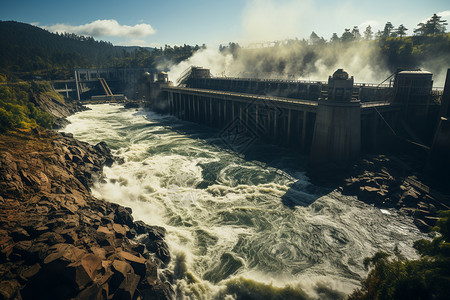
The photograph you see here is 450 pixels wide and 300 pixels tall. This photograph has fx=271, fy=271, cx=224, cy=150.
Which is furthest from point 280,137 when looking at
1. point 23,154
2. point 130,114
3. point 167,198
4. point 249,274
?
point 130,114

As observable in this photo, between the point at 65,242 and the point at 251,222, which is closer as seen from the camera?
the point at 65,242

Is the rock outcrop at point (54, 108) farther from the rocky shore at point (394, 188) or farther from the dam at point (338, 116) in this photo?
the rocky shore at point (394, 188)

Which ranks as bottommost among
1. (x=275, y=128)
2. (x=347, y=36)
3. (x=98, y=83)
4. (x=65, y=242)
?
(x=65, y=242)

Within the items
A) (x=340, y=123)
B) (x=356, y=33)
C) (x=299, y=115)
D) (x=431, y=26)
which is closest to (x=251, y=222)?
(x=340, y=123)

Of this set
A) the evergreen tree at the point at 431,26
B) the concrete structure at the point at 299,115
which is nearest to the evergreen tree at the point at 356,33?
the evergreen tree at the point at 431,26

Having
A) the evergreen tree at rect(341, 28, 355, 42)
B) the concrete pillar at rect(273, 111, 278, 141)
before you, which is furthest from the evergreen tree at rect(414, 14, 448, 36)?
the concrete pillar at rect(273, 111, 278, 141)

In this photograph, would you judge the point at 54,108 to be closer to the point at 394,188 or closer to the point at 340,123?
the point at 340,123
